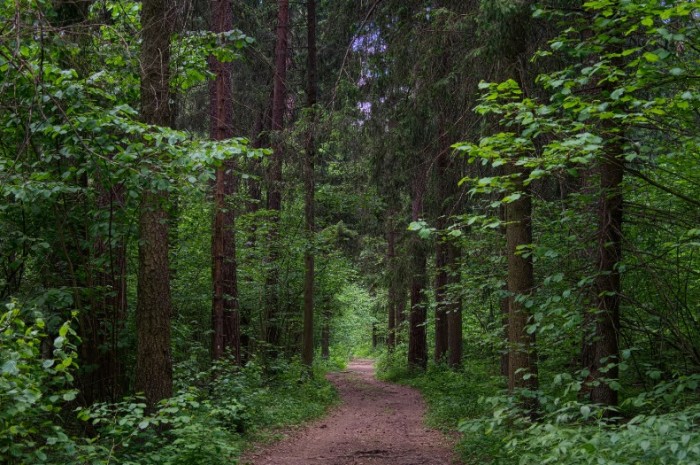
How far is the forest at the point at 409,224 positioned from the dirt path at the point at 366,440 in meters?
0.45

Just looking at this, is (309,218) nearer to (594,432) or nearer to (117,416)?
(117,416)

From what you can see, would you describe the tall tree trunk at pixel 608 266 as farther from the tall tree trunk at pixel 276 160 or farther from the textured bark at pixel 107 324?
the tall tree trunk at pixel 276 160

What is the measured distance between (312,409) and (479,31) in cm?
882

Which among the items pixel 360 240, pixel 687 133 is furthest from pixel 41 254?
pixel 360 240

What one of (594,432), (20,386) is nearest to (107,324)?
(20,386)

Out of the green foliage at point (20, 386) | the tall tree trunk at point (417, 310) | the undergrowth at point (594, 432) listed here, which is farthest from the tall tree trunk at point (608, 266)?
the tall tree trunk at point (417, 310)

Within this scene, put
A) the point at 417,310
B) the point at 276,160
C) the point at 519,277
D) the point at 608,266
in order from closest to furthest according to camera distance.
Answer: the point at 608,266 → the point at 519,277 → the point at 276,160 → the point at 417,310

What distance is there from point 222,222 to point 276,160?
3749mm

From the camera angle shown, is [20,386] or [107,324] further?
[107,324]

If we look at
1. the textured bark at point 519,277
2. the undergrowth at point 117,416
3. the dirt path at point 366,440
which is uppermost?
the textured bark at point 519,277

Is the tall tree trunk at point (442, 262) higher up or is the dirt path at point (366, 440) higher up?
the tall tree trunk at point (442, 262)

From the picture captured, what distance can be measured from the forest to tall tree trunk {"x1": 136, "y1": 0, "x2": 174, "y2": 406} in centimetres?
3

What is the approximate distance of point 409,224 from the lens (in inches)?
196

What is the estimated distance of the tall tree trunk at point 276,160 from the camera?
13.8 metres
